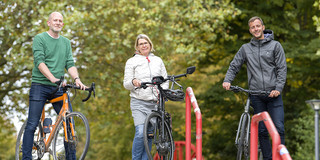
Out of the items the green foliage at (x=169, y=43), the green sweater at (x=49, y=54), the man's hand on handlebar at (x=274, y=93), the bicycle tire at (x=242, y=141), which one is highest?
the green foliage at (x=169, y=43)

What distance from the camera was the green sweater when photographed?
5434 millimetres

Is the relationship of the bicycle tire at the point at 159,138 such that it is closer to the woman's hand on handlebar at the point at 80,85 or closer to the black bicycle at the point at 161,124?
the black bicycle at the point at 161,124

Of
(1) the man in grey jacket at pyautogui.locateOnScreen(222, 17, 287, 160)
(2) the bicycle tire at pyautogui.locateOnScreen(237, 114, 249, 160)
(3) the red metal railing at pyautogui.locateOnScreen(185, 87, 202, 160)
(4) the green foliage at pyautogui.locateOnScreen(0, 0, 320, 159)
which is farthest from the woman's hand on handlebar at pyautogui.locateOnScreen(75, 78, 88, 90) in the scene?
(4) the green foliage at pyautogui.locateOnScreen(0, 0, 320, 159)

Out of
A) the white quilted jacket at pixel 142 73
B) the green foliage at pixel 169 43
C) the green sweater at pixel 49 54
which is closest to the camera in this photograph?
the green sweater at pixel 49 54

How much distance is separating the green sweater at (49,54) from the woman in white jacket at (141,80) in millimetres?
767

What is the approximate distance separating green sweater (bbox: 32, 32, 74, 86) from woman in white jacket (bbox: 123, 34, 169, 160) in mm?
767

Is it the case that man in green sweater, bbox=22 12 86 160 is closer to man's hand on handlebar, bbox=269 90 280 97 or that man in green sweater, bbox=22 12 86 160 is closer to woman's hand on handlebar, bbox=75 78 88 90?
woman's hand on handlebar, bbox=75 78 88 90

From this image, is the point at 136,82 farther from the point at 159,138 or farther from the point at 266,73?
the point at 266,73

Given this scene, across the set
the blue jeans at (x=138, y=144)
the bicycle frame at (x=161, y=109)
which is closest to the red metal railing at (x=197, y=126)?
the bicycle frame at (x=161, y=109)

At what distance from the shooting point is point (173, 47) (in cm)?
1484

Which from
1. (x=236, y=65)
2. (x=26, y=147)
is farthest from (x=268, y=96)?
(x=26, y=147)

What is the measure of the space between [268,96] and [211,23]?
9.99 m

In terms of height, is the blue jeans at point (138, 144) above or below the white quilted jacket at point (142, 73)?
below

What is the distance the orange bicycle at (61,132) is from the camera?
5316 mm
